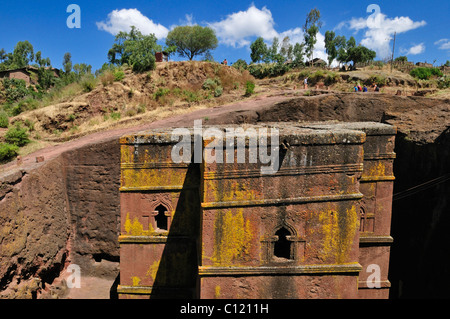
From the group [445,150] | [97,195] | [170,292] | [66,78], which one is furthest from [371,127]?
[66,78]

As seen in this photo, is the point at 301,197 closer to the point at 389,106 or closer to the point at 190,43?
the point at 389,106

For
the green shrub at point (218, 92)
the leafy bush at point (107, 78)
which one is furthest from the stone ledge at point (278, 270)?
the leafy bush at point (107, 78)

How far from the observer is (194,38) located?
3053 centimetres

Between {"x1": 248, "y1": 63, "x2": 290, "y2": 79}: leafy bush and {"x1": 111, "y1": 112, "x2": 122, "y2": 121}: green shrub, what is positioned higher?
{"x1": 248, "y1": 63, "x2": 290, "y2": 79}: leafy bush

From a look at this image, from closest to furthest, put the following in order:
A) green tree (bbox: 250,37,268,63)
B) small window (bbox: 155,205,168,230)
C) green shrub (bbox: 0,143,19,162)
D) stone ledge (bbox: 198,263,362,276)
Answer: stone ledge (bbox: 198,263,362,276), small window (bbox: 155,205,168,230), green shrub (bbox: 0,143,19,162), green tree (bbox: 250,37,268,63)

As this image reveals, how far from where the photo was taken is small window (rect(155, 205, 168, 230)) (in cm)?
696

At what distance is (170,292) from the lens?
707 cm

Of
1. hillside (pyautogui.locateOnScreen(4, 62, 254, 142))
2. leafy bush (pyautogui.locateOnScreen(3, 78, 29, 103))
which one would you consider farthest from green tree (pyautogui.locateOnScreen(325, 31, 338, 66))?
leafy bush (pyautogui.locateOnScreen(3, 78, 29, 103))

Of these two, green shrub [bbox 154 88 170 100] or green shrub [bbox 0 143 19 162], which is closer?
green shrub [bbox 0 143 19 162]

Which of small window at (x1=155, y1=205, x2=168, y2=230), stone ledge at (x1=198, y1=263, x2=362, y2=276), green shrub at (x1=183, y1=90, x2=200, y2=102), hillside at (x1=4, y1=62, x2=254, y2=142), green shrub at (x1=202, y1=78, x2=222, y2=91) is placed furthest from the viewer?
green shrub at (x1=202, y1=78, x2=222, y2=91)

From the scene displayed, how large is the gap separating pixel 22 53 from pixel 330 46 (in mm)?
39054

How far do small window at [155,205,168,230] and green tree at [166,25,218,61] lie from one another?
27033mm

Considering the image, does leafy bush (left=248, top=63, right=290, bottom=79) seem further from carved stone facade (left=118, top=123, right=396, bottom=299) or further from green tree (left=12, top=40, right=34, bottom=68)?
green tree (left=12, top=40, right=34, bottom=68)

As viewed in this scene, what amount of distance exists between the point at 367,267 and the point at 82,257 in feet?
29.6
